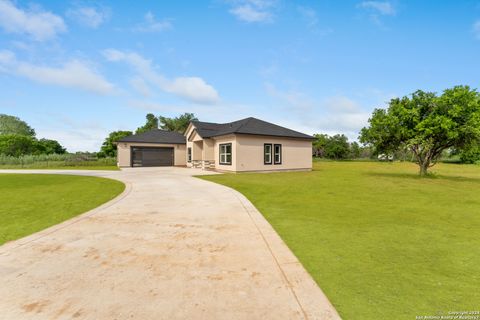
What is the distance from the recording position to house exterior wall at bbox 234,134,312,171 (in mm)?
17484

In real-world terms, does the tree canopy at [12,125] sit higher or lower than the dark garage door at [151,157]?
higher

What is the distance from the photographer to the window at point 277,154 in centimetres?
1922

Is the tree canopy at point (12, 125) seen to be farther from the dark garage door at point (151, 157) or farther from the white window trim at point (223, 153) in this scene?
the white window trim at point (223, 153)

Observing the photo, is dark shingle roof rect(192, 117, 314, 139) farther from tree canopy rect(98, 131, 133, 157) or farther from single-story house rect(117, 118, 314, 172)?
tree canopy rect(98, 131, 133, 157)

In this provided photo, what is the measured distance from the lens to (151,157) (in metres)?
25.8

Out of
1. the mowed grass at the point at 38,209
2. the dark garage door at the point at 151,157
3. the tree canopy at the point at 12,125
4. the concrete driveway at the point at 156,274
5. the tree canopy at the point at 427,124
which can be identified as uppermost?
the tree canopy at the point at 12,125

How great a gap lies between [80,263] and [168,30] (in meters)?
15.7

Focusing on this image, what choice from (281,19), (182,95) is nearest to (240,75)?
(281,19)

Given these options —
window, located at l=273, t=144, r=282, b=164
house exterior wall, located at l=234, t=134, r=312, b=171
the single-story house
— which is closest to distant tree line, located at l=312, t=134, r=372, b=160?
the single-story house

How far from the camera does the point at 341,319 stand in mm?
1971

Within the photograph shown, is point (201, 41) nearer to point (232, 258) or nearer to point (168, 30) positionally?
point (168, 30)

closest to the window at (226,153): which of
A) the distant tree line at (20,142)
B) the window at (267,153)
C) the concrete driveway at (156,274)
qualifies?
the window at (267,153)

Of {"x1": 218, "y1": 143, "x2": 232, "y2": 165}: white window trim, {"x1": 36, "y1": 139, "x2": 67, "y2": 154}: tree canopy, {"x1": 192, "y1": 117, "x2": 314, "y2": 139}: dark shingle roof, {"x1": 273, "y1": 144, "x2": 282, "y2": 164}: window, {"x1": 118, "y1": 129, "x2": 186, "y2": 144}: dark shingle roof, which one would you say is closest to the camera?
{"x1": 192, "y1": 117, "x2": 314, "y2": 139}: dark shingle roof

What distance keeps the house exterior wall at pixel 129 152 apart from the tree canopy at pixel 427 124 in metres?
20.4
